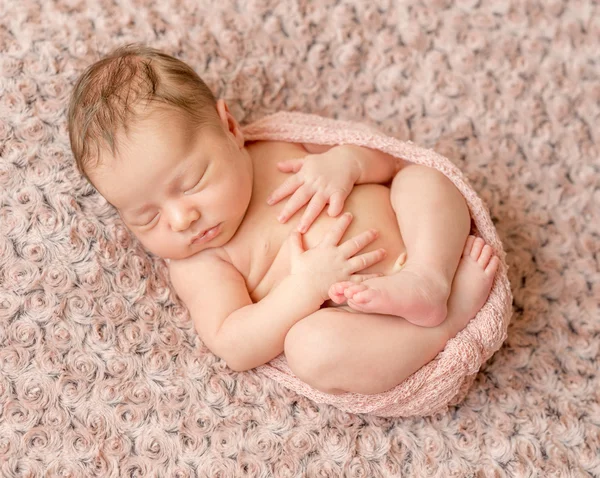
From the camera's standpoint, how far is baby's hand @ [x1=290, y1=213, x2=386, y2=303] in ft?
5.47

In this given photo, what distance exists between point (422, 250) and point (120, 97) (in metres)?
0.77

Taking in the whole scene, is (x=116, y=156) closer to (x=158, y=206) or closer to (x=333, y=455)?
(x=158, y=206)

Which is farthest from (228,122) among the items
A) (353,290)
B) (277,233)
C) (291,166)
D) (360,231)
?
(353,290)

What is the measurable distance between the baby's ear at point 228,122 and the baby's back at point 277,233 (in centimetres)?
12

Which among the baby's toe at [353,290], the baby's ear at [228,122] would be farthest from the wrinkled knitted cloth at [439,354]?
the baby's toe at [353,290]

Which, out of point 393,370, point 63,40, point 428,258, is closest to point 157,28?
point 63,40

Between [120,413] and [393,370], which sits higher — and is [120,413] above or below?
below

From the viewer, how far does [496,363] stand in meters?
1.86

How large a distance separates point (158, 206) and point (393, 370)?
2.13ft

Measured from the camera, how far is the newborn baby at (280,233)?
1.59 meters

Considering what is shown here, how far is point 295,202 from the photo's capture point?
5.87 feet

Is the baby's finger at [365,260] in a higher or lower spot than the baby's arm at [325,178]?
lower

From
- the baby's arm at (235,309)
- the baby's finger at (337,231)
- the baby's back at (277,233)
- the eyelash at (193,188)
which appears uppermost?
the eyelash at (193,188)

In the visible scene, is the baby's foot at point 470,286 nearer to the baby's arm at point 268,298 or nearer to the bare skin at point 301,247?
the bare skin at point 301,247
